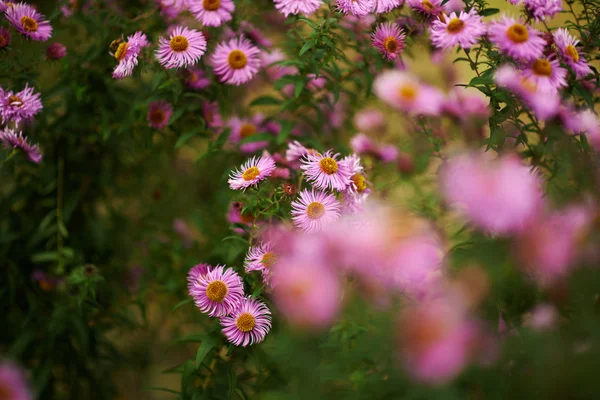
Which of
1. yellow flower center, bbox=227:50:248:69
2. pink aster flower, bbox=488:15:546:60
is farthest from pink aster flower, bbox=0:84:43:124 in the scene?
pink aster flower, bbox=488:15:546:60

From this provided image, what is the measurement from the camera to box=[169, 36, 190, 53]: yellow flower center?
90 centimetres

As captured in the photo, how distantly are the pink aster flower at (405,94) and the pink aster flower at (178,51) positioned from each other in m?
0.45

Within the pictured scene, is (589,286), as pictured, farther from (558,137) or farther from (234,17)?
(234,17)

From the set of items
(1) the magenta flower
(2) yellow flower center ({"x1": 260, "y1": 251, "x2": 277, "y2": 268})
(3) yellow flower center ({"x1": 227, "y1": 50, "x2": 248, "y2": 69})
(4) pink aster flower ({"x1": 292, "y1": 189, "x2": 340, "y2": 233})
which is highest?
(3) yellow flower center ({"x1": 227, "y1": 50, "x2": 248, "y2": 69})

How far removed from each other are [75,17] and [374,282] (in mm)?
1013

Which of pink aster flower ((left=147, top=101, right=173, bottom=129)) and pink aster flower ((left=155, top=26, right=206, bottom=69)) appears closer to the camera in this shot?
pink aster flower ((left=155, top=26, right=206, bottom=69))

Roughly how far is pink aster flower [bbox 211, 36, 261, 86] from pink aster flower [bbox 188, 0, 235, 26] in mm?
58

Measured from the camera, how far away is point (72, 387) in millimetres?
1167

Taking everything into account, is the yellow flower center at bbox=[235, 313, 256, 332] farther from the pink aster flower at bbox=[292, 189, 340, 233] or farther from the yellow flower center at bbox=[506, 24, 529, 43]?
the yellow flower center at bbox=[506, 24, 529, 43]

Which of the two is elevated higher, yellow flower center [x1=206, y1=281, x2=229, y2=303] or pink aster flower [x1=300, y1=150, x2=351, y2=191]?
pink aster flower [x1=300, y1=150, x2=351, y2=191]

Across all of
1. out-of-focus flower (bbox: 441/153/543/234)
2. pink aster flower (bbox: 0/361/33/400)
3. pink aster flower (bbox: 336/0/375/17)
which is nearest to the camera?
out-of-focus flower (bbox: 441/153/543/234)

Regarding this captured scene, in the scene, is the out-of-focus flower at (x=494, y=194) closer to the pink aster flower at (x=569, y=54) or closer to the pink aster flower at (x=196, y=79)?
the pink aster flower at (x=569, y=54)

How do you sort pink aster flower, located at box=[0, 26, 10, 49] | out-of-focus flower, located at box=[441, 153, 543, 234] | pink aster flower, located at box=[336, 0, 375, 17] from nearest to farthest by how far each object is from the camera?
out-of-focus flower, located at box=[441, 153, 543, 234] < pink aster flower, located at box=[336, 0, 375, 17] < pink aster flower, located at box=[0, 26, 10, 49]

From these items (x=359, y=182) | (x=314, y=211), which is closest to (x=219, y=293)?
(x=314, y=211)
